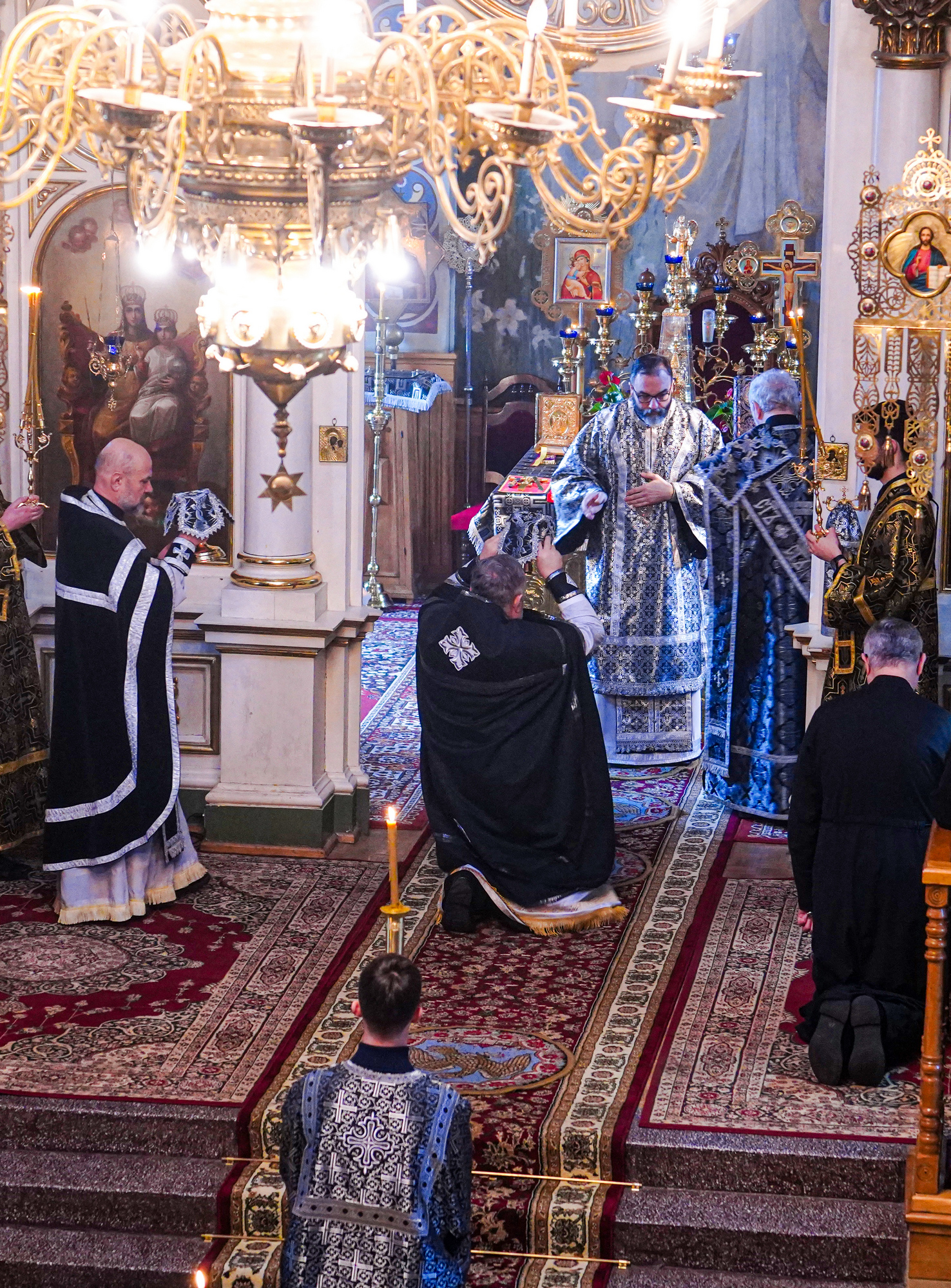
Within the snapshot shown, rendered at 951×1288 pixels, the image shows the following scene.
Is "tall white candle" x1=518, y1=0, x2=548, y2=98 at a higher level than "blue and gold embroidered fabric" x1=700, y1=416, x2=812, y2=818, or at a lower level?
higher

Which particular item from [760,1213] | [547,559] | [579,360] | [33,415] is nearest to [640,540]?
[579,360]

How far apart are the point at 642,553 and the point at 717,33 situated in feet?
20.1

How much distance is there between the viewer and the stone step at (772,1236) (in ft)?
18.4

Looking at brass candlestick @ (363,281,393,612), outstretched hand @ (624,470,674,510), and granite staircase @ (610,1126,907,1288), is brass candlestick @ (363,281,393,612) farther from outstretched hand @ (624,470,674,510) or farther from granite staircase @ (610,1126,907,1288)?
granite staircase @ (610,1126,907,1288)

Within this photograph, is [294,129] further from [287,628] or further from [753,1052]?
[287,628]

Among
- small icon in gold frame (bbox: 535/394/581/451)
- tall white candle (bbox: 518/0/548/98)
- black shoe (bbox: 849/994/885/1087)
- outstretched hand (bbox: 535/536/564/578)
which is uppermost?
tall white candle (bbox: 518/0/548/98)

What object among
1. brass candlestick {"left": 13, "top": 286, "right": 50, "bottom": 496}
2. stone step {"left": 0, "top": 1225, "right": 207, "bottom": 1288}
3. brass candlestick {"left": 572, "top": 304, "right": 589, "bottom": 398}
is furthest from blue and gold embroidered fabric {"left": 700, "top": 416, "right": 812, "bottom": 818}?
stone step {"left": 0, "top": 1225, "right": 207, "bottom": 1288}

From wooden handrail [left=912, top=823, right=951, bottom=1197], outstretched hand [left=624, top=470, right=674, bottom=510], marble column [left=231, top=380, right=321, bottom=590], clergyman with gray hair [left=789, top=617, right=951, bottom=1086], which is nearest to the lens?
wooden handrail [left=912, top=823, right=951, bottom=1197]

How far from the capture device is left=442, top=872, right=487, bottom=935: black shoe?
7.43 metres

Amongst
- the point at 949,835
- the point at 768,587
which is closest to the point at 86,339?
the point at 768,587

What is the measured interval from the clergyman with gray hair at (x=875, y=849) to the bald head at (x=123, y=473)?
2708 millimetres

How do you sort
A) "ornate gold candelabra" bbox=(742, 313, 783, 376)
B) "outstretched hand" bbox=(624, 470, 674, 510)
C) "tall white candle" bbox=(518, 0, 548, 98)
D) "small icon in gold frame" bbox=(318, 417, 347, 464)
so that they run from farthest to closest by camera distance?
"ornate gold candelabra" bbox=(742, 313, 783, 376), "outstretched hand" bbox=(624, 470, 674, 510), "small icon in gold frame" bbox=(318, 417, 347, 464), "tall white candle" bbox=(518, 0, 548, 98)

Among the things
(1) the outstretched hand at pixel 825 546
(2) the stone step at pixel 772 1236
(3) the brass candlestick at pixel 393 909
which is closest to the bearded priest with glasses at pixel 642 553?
(1) the outstretched hand at pixel 825 546

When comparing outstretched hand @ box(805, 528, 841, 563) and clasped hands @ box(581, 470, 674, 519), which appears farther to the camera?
clasped hands @ box(581, 470, 674, 519)
